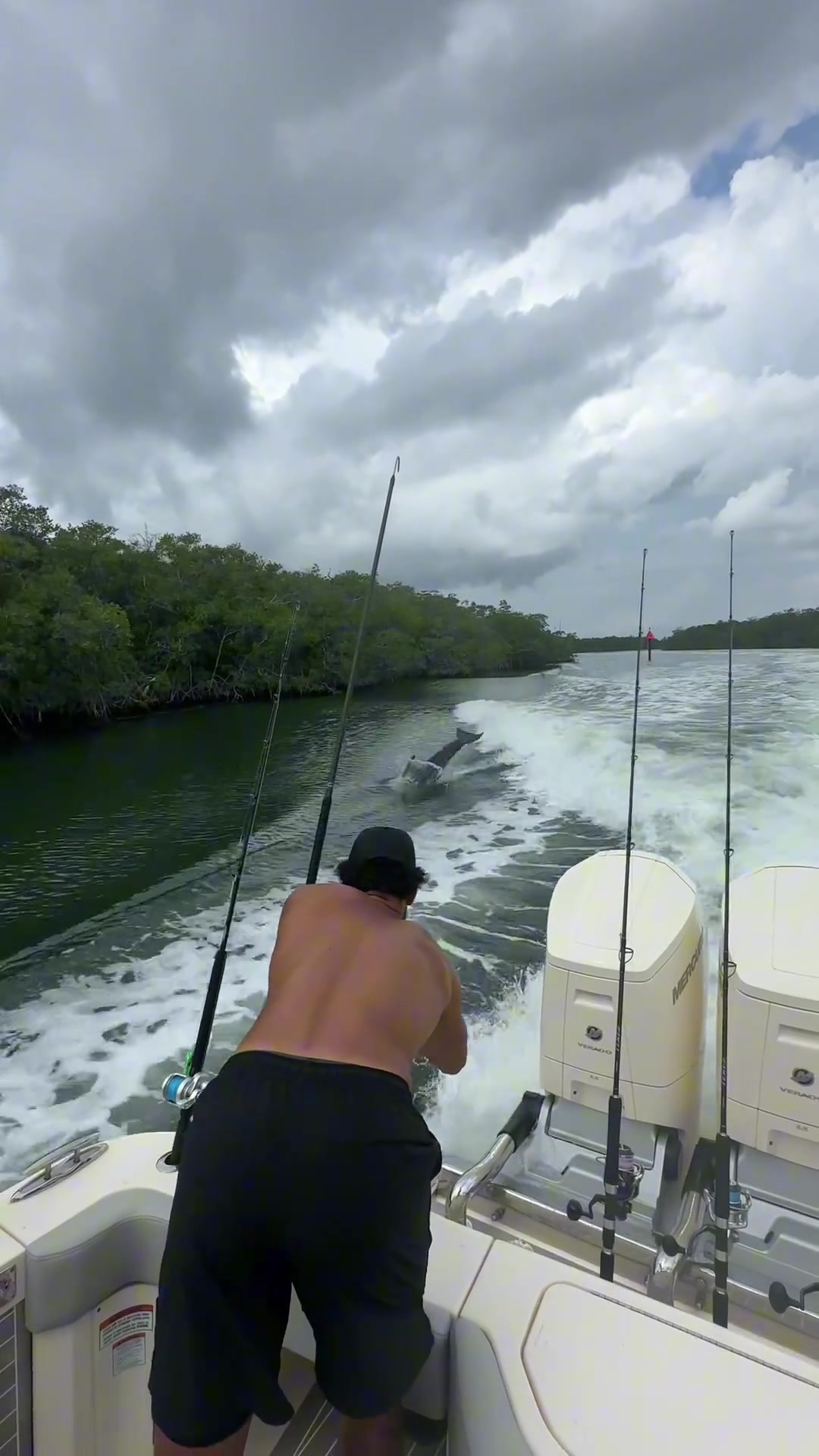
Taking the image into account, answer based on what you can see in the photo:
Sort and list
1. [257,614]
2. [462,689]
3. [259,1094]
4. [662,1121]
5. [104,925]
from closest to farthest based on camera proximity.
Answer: [259,1094]
[662,1121]
[104,925]
[462,689]
[257,614]

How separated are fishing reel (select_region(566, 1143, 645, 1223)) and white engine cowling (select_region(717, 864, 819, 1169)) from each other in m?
0.33

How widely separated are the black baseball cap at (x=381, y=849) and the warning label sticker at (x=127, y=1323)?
96 centimetres

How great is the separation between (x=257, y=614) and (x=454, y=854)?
18.7 meters

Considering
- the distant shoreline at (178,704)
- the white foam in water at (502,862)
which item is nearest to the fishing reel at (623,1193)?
the white foam in water at (502,862)

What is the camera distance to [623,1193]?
166cm

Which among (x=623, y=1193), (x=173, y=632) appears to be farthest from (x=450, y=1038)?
(x=173, y=632)

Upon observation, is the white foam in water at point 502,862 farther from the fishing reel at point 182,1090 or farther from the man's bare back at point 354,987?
the man's bare back at point 354,987

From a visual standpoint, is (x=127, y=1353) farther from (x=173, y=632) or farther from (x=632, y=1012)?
(x=173, y=632)

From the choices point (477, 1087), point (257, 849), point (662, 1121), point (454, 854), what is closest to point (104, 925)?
point (257, 849)

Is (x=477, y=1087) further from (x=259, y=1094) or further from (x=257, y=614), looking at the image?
(x=257, y=614)

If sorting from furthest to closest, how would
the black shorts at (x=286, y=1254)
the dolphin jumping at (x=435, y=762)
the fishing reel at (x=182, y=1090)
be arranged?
the dolphin jumping at (x=435, y=762) → the fishing reel at (x=182, y=1090) → the black shorts at (x=286, y=1254)

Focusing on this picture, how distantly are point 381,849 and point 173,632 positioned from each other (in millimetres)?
23336

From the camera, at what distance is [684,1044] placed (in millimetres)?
2094

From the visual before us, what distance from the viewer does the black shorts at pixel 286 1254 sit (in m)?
0.99
